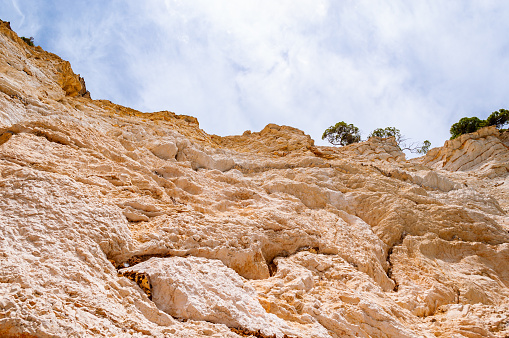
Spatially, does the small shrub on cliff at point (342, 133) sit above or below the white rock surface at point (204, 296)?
above

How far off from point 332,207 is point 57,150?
7202mm

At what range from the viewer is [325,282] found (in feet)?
18.9

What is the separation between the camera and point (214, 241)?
5.71 metres

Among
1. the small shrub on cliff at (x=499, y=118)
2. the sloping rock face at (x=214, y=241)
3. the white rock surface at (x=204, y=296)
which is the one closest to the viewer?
the sloping rock face at (x=214, y=241)

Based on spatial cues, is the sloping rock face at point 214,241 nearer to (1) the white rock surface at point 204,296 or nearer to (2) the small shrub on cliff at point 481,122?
(1) the white rock surface at point 204,296

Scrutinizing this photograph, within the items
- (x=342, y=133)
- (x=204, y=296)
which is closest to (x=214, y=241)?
(x=204, y=296)

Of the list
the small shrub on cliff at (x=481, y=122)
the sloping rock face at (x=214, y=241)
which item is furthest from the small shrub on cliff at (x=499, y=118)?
the sloping rock face at (x=214, y=241)

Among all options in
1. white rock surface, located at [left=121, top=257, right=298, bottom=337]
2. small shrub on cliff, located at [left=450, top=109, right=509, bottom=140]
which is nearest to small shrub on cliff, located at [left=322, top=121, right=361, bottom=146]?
small shrub on cliff, located at [left=450, top=109, right=509, bottom=140]

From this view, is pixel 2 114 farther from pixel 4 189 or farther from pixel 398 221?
pixel 398 221

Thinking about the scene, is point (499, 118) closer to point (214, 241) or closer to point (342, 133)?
point (342, 133)

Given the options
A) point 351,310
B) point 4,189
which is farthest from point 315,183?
point 4,189

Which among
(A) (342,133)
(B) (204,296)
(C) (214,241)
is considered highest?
(A) (342,133)

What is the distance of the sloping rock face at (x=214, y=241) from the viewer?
12.1 feet

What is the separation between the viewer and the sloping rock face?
3.68 metres
